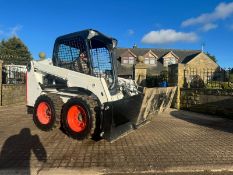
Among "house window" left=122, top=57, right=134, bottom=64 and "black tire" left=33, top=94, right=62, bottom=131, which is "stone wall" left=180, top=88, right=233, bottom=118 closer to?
"black tire" left=33, top=94, right=62, bottom=131

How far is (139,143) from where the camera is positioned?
7.00m

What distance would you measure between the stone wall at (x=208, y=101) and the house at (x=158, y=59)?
27.2 m

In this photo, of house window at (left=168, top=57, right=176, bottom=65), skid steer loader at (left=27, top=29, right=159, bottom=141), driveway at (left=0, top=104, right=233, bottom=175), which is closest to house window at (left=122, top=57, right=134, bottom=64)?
house window at (left=168, top=57, right=176, bottom=65)

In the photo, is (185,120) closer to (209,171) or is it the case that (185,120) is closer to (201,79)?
(201,79)

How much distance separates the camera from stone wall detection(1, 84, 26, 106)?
14455 millimetres

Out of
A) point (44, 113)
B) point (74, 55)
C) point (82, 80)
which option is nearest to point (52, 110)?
point (44, 113)

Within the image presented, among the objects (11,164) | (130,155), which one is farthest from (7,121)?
(130,155)

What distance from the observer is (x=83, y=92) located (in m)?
7.38

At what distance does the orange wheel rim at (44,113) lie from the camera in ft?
25.7

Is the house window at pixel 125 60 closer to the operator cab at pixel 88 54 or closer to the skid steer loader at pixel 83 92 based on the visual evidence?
the skid steer loader at pixel 83 92

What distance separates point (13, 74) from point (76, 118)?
10.9 meters

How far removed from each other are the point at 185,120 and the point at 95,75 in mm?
4808

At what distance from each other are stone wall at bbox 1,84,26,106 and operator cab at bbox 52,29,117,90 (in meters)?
7.23

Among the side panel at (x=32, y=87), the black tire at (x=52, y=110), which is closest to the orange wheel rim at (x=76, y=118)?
the black tire at (x=52, y=110)
